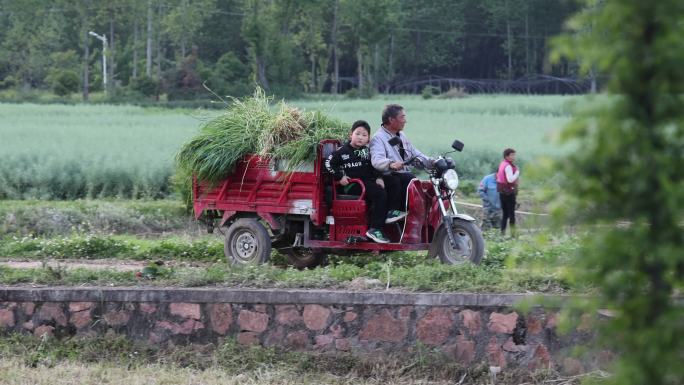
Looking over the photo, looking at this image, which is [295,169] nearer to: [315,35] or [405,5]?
[315,35]

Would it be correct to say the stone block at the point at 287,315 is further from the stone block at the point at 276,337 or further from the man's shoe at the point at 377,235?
the man's shoe at the point at 377,235

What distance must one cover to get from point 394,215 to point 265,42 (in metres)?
41.9

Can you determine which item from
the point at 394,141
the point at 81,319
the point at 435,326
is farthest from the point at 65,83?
the point at 435,326

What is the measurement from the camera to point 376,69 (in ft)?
198

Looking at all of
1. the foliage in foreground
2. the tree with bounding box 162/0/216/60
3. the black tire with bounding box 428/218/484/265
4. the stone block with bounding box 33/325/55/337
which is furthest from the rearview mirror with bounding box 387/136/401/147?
the tree with bounding box 162/0/216/60

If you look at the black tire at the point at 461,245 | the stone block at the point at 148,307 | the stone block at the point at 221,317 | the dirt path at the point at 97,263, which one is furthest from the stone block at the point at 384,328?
the dirt path at the point at 97,263

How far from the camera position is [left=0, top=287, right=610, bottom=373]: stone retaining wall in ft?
24.1

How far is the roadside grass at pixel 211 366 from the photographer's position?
7.35 metres

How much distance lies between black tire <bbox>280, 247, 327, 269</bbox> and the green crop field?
4.76 ft

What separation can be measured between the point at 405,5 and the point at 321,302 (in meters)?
68.7

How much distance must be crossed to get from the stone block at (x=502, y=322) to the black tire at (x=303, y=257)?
3360 mm

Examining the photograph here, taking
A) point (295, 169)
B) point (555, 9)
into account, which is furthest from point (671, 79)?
point (555, 9)

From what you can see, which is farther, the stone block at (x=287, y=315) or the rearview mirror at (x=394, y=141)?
the rearview mirror at (x=394, y=141)

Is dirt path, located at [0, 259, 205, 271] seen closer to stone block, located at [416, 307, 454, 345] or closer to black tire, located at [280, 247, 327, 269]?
black tire, located at [280, 247, 327, 269]
